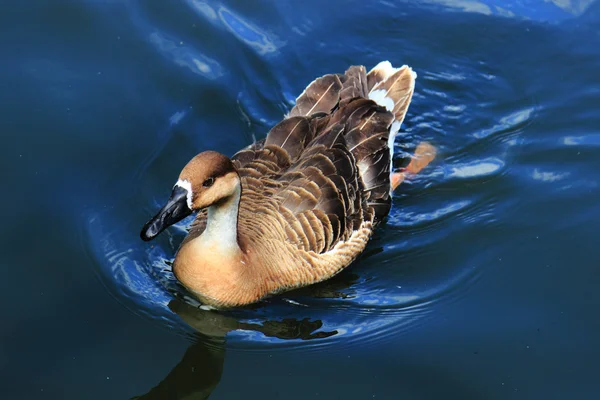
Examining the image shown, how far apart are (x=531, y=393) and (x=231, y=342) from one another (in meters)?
2.74

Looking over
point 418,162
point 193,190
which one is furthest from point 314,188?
point 418,162

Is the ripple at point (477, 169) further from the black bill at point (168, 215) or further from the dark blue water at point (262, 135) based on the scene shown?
the black bill at point (168, 215)

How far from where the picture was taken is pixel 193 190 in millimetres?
7441

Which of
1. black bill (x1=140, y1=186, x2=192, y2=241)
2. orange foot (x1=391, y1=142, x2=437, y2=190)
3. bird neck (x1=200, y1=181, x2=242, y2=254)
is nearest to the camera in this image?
black bill (x1=140, y1=186, x2=192, y2=241)

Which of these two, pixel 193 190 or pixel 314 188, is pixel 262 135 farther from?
pixel 193 190

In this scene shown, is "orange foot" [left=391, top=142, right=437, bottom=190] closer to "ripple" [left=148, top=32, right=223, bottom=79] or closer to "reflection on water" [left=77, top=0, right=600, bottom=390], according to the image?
Answer: "reflection on water" [left=77, top=0, right=600, bottom=390]

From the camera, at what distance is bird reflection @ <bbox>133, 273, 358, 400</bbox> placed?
7434mm

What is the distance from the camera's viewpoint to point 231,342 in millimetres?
7980

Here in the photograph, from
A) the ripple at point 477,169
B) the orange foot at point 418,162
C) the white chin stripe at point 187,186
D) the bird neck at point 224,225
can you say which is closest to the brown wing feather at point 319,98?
the orange foot at point 418,162

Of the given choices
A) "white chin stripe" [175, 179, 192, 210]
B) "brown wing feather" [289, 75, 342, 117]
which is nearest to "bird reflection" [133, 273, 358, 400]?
"white chin stripe" [175, 179, 192, 210]

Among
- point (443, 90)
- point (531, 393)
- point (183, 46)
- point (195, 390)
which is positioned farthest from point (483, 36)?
point (195, 390)

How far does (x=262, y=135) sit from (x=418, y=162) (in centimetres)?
198

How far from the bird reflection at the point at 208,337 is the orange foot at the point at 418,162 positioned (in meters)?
2.08

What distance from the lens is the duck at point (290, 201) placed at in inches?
305
